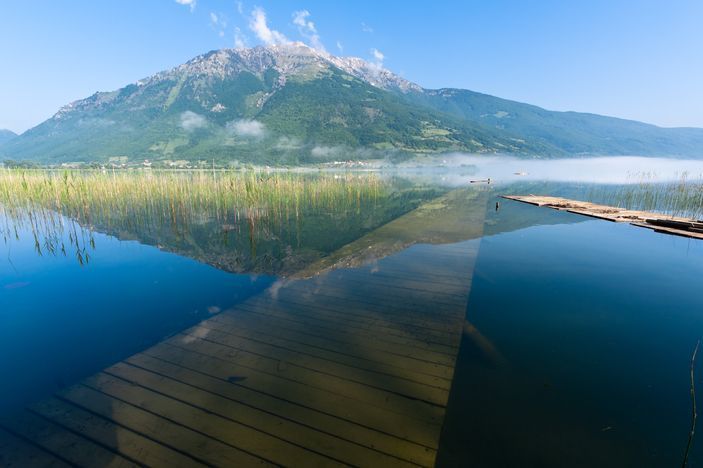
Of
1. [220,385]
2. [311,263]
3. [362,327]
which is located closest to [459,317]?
[362,327]

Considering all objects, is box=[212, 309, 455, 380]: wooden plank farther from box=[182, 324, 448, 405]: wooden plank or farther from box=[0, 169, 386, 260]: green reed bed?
box=[0, 169, 386, 260]: green reed bed

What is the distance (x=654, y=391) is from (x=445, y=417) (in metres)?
3.45

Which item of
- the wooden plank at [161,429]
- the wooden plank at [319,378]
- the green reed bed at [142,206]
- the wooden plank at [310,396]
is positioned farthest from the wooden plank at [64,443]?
the green reed bed at [142,206]

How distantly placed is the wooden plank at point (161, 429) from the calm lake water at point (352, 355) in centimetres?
3

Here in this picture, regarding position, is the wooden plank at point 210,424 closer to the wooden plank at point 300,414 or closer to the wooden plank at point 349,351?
the wooden plank at point 300,414

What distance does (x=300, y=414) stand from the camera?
167 inches

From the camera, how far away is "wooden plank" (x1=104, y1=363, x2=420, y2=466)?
11.7 ft

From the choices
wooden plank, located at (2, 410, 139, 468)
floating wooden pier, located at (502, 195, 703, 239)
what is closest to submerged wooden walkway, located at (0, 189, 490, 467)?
wooden plank, located at (2, 410, 139, 468)

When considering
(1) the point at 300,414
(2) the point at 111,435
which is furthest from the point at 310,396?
(2) the point at 111,435

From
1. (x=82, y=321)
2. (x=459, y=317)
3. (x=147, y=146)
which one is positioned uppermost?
(x=147, y=146)

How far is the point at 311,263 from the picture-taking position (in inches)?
453

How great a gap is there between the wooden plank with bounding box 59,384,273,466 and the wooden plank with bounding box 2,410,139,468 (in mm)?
348

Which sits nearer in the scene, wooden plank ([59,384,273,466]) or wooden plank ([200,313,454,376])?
wooden plank ([59,384,273,466])

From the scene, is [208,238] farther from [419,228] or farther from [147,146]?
[147,146]
